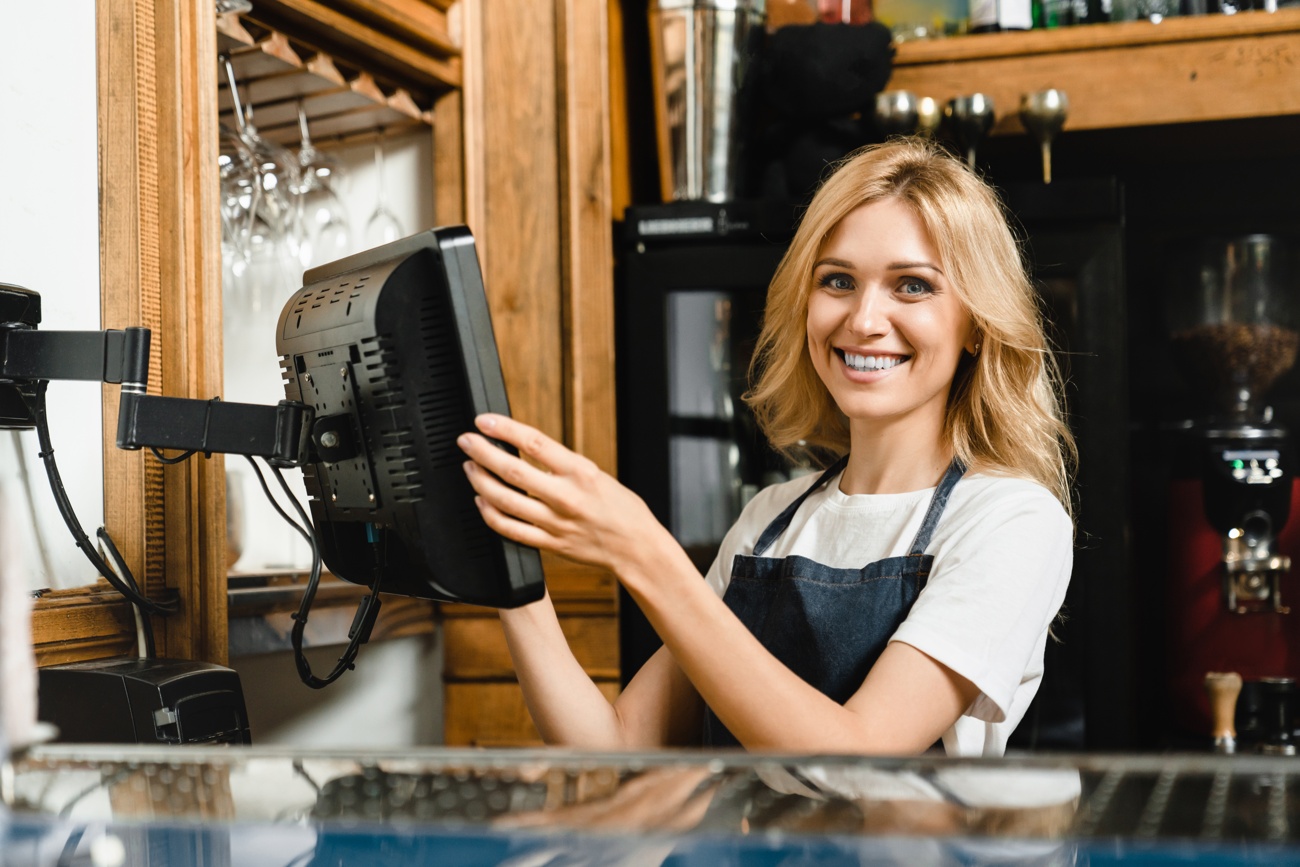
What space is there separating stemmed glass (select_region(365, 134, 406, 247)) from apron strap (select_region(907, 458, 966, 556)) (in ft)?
3.02

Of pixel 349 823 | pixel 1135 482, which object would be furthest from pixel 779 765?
pixel 1135 482

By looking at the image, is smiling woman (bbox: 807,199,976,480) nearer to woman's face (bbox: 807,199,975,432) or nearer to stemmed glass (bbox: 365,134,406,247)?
woman's face (bbox: 807,199,975,432)

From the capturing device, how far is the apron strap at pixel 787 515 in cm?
135

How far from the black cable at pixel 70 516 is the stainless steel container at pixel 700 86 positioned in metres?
1.02

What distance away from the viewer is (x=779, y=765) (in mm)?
534

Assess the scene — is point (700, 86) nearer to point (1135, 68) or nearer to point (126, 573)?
point (1135, 68)

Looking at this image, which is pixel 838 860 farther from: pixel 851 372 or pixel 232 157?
pixel 232 157

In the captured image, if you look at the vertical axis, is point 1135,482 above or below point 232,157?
below

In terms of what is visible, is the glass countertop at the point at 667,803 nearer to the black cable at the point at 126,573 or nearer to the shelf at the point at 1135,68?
the black cable at the point at 126,573

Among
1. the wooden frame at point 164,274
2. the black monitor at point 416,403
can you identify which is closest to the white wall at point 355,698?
the wooden frame at point 164,274

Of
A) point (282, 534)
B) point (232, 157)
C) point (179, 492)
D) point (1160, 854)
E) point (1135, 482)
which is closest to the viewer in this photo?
point (1160, 854)

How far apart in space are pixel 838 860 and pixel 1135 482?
1798 millimetres

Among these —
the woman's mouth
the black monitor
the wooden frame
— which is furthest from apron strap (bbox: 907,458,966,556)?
the wooden frame

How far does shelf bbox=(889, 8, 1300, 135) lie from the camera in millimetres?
1696
